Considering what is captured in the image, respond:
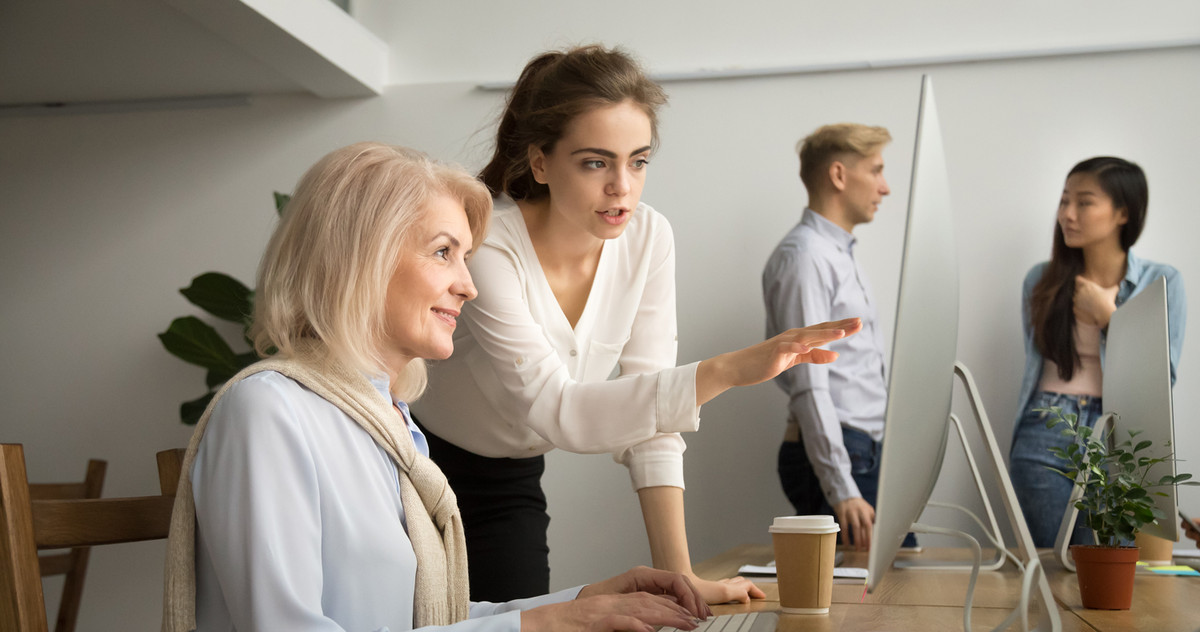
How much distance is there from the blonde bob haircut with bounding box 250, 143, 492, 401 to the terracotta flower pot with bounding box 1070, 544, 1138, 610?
0.87 m

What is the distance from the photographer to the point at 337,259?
3.61 feet

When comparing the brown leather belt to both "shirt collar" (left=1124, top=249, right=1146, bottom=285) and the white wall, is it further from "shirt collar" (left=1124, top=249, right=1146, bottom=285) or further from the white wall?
"shirt collar" (left=1124, top=249, right=1146, bottom=285)

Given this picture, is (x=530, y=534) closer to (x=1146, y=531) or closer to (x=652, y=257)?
(x=652, y=257)

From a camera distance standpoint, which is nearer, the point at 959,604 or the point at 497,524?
the point at 959,604

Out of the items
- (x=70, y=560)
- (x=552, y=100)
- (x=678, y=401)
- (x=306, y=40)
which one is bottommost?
(x=70, y=560)

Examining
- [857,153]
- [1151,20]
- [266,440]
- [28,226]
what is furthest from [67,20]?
[1151,20]

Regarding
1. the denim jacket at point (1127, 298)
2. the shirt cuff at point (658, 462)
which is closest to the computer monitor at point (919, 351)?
the shirt cuff at point (658, 462)

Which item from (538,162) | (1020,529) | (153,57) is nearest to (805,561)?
(1020,529)

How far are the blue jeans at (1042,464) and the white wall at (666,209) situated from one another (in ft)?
0.83

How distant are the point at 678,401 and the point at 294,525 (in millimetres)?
600

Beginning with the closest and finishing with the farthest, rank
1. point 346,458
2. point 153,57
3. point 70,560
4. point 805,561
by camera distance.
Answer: point 346,458 < point 805,561 < point 70,560 < point 153,57

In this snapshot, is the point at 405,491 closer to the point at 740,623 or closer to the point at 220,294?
the point at 740,623

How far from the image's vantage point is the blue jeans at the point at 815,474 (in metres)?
2.83

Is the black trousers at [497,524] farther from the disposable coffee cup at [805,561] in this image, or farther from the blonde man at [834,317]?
the blonde man at [834,317]
